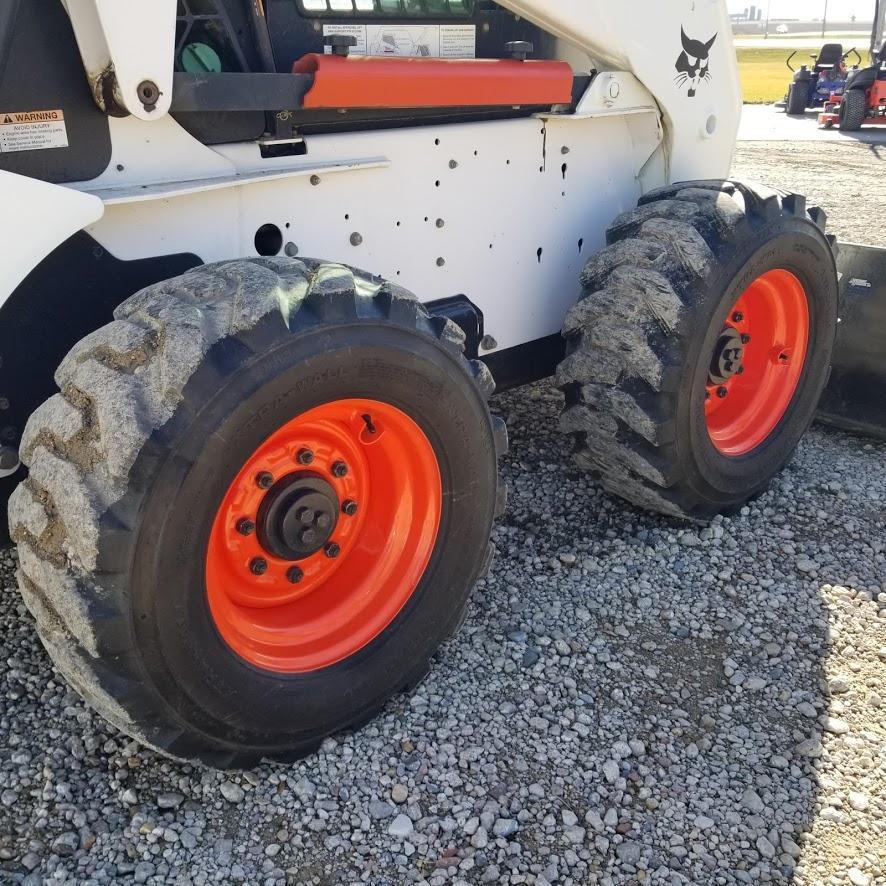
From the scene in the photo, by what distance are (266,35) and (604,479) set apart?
1727 millimetres

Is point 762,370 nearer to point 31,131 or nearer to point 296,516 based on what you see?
point 296,516

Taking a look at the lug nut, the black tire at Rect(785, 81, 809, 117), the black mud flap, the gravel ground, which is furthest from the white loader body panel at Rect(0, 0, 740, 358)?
the black tire at Rect(785, 81, 809, 117)

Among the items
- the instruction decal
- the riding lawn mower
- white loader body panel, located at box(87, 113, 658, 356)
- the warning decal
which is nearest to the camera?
the warning decal

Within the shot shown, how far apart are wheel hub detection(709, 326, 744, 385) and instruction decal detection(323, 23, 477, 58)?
1.20 meters

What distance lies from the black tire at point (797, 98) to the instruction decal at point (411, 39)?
50.8ft

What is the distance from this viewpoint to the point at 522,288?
10.2 ft

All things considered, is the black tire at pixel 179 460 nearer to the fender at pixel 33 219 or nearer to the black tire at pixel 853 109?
the fender at pixel 33 219

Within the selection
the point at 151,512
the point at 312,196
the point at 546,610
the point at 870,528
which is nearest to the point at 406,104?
the point at 312,196

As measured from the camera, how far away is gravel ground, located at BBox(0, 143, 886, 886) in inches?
80.1

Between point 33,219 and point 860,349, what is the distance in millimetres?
3250

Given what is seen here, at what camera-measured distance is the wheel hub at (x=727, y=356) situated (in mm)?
3145

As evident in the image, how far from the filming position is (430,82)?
8.15ft

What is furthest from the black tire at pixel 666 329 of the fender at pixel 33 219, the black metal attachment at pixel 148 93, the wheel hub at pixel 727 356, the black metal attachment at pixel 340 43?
the fender at pixel 33 219

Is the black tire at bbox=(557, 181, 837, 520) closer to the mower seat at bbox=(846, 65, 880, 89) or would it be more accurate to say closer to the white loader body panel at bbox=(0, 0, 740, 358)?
the white loader body panel at bbox=(0, 0, 740, 358)
